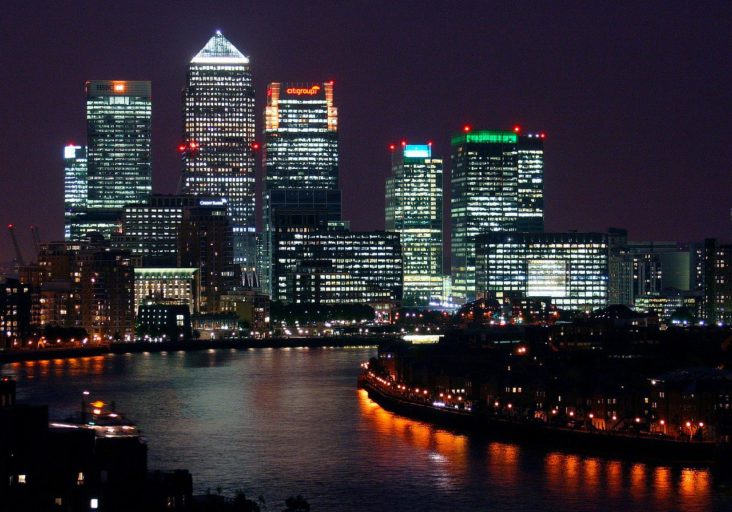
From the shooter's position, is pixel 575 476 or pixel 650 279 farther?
pixel 650 279

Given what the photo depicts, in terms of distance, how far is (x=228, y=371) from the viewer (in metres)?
83.2

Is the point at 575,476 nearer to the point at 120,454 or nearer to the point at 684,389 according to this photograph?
the point at 684,389

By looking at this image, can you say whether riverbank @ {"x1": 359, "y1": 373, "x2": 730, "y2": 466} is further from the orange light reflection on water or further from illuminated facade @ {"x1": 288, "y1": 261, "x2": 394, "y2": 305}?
illuminated facade @ {"x1": 288, "y1": 261, "x2": 394, "y2": 305}

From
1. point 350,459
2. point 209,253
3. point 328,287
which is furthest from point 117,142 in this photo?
point 350,459

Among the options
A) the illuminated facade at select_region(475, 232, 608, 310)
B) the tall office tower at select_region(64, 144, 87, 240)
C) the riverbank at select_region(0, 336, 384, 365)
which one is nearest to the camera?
the riverbank at select_region(0, 336, 384, 365)

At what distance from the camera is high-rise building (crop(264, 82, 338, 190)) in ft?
566

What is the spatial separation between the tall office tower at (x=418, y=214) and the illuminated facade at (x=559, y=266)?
21.8m

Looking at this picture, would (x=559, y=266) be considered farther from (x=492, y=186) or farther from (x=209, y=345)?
(x=209, y=345)

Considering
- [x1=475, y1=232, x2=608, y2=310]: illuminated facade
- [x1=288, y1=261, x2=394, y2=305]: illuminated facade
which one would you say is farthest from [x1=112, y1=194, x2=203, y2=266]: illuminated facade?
[x1=475, y1=232, x2=608, y2=310]: illuminated facade

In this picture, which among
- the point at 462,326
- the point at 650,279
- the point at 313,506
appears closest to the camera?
the point at 313,506

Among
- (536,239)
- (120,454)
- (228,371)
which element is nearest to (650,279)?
(536,239)

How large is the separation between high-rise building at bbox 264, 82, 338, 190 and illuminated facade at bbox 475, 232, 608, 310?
2541 centimetres

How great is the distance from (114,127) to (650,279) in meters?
61.1

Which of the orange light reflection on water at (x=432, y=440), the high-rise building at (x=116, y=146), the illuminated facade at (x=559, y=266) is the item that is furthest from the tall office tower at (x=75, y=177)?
the orange light reflection on water at (x=432, y=440)
